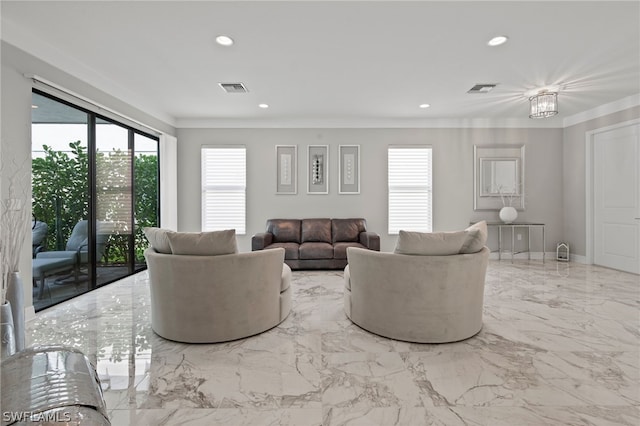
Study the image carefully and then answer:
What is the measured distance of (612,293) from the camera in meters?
3.77

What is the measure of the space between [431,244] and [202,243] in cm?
179

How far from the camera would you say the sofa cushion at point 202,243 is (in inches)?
94.8

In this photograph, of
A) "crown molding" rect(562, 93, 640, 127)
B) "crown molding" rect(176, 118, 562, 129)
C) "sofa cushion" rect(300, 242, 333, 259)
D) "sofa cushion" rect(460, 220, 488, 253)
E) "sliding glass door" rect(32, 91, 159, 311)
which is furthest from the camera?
"crown molding" rect(176, 118, 562, 129)

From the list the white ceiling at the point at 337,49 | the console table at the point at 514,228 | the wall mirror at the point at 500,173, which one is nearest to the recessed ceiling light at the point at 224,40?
the white ceiling at the point at 337,49

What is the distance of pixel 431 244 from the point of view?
2389mm

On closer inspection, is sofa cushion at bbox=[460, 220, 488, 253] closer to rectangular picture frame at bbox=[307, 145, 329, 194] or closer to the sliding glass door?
rectangular picture frame at bbox=[307, 145, 329, 194]

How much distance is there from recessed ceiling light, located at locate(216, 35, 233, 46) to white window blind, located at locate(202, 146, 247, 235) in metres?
3.06

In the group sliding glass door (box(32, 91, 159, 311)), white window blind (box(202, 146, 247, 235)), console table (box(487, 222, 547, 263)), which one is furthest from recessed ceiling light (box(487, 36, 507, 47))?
sliding glass door (box(32, 91, 159, 311))

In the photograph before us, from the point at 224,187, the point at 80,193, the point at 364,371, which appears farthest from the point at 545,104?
the point at 80,193

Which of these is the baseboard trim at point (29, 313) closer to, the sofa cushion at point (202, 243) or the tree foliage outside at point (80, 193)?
the tree foliage outside at point (80, 193)

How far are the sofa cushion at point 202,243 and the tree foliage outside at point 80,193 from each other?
2.00 metres

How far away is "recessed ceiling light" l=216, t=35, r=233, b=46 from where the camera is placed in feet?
9.77

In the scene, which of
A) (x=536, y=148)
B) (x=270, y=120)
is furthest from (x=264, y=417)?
(x=536, y=148)

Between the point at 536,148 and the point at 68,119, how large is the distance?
764 centimetres
